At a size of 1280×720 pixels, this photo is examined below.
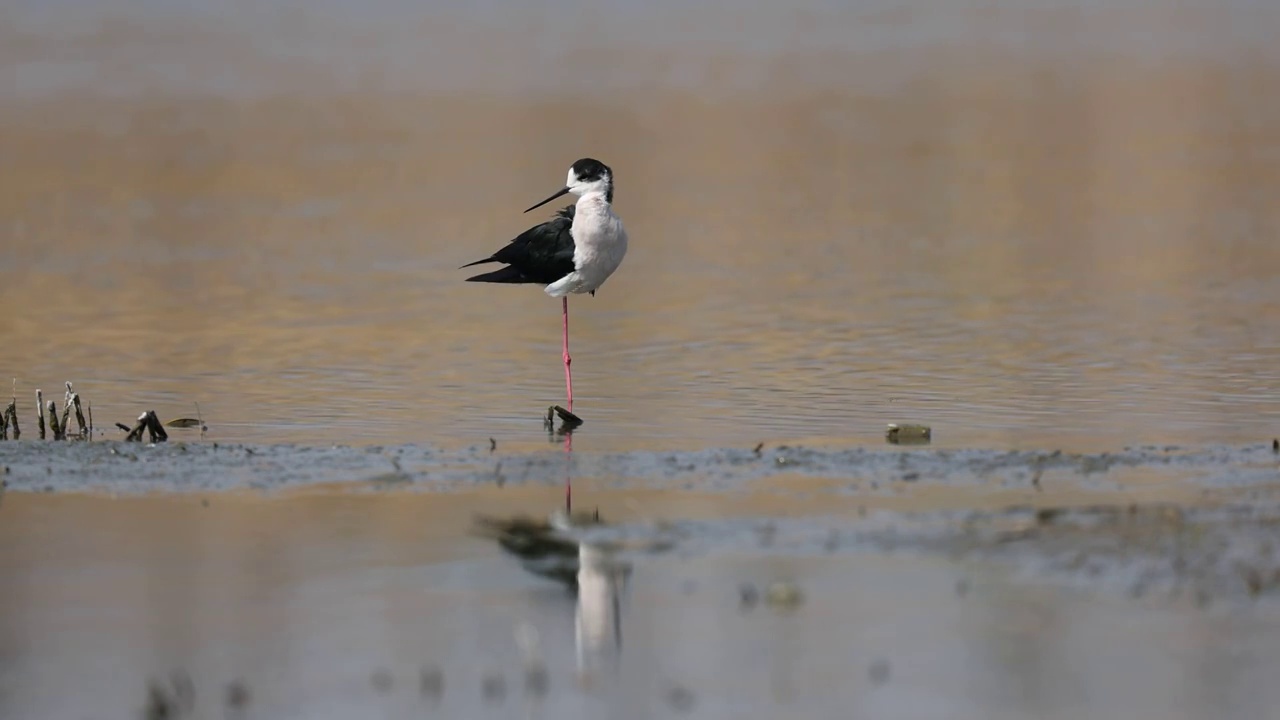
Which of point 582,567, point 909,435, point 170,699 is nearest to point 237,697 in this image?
point 170,699

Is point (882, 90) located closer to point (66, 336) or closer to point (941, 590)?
point (66, 336)

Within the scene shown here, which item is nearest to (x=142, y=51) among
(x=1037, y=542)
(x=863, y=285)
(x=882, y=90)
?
(x=882, y=90)

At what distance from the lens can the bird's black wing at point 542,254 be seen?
11.0 metres

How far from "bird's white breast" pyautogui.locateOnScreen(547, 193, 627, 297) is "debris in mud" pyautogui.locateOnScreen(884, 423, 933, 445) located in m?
2.34

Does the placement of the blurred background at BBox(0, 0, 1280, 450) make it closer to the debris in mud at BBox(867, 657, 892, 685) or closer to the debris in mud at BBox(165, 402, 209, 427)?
the debris in mud at BBox(165, 402, 209, 427)

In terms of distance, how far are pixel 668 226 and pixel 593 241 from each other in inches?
341

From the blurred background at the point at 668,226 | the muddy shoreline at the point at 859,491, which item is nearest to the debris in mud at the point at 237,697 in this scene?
the muddy shoreline at the point at 859,491

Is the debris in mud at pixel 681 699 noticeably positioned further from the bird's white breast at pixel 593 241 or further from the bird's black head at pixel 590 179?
the bird's black head at pixel 590 179

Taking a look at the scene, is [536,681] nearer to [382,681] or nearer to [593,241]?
[382,681]

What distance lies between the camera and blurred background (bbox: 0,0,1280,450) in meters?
10.9

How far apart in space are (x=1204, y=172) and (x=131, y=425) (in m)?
14.5

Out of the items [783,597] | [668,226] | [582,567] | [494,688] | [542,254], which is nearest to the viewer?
[494,688]

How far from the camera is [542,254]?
11.1m

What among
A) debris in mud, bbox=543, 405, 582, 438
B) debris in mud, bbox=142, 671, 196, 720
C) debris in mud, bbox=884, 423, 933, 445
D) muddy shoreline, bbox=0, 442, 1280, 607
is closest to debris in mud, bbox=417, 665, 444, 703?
debris in mud, bbox=142, 671, 196, 720
